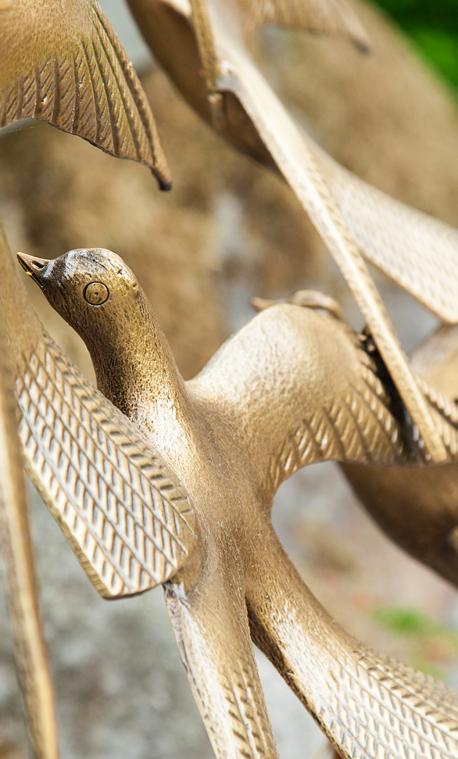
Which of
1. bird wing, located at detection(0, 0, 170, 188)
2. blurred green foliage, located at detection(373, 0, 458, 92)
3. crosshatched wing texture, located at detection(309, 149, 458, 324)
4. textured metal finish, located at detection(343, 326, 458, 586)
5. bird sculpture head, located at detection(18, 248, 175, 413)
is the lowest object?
blurred green foliage, located at detection(373, 0, 458, 92)

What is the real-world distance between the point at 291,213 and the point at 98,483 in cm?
138

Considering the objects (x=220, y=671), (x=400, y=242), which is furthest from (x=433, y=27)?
(x=220, y=671)

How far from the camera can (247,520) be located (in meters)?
0.44

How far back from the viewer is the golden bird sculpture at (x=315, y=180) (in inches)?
21.0

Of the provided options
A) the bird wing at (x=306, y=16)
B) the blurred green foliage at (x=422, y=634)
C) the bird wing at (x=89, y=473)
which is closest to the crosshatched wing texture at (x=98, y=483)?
the bird wing at (x=89, y=473)

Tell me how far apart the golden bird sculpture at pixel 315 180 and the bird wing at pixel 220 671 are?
6.8 inches

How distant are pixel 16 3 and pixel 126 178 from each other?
1225mm

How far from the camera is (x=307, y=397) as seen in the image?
492 millimetres

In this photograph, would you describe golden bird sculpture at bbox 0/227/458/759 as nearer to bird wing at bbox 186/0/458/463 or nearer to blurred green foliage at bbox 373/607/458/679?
bird wing at bbox 186/0/458/463

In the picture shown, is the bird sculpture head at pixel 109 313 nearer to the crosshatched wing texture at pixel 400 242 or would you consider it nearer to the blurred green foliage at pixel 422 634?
the crosshatched wing texture at pixel 400 242

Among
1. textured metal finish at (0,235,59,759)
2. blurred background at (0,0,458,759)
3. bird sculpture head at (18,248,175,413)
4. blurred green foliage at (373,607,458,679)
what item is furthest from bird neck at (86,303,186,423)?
blurred green foliage at (373,607,458,679)

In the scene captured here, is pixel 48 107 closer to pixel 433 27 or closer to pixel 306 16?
pixel 306 16

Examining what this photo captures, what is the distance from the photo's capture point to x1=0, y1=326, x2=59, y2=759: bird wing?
307 millimetres

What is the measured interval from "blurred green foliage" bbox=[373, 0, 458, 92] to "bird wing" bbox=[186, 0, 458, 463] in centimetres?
141
